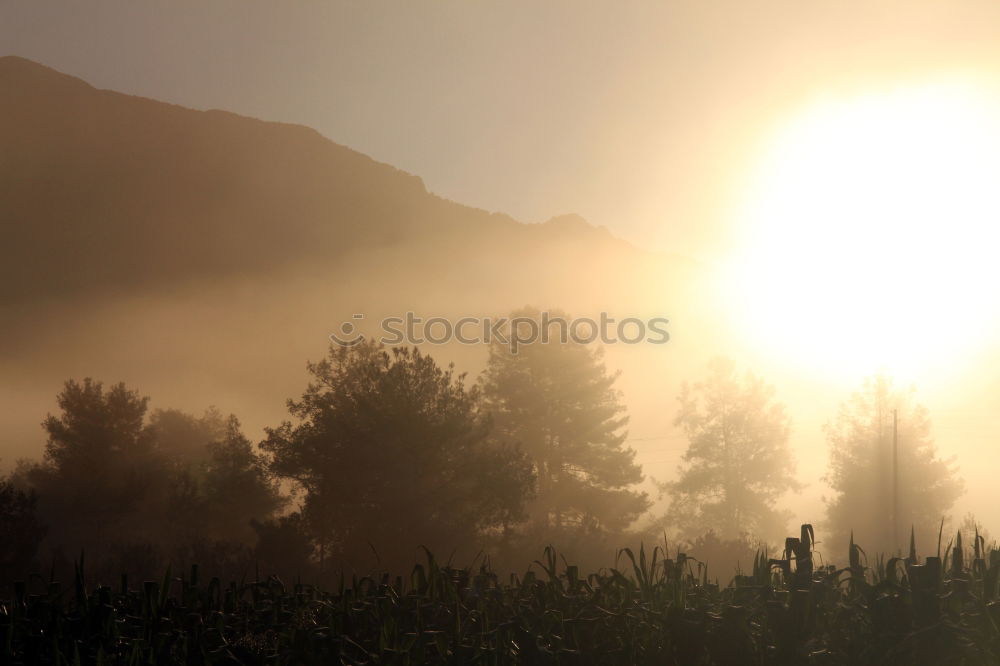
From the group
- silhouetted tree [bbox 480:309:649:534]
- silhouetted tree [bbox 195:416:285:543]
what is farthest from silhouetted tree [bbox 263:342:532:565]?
silhouetted tree [bbox 480:309:649:534]

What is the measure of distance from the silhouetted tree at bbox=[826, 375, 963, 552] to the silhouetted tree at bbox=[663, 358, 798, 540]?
3908mm

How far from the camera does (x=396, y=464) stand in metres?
33.5

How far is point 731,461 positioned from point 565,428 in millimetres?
13081

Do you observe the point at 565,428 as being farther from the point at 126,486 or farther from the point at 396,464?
the point at 126,486

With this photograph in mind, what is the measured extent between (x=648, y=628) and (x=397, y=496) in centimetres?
2854

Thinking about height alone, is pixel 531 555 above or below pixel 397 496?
below

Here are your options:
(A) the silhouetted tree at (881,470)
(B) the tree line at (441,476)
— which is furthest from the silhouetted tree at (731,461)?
(A) the silhouetted tree at (881,470)

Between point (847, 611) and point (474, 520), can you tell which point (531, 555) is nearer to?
point (474, 520)

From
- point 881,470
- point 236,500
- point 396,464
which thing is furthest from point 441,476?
point 881,470

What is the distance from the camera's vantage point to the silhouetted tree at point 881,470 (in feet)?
168

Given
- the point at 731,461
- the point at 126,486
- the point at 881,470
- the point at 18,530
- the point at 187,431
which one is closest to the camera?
the point at 18,530

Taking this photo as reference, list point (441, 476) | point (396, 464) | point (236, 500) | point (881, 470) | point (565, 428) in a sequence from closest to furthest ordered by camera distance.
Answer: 1. point (396, 464)
2. point (441, 476)
3. point (236, 500)
4. point (881, 470)
5. point (565, 428)

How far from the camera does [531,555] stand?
35281 mm

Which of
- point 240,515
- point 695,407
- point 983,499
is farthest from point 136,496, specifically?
point 983,499
